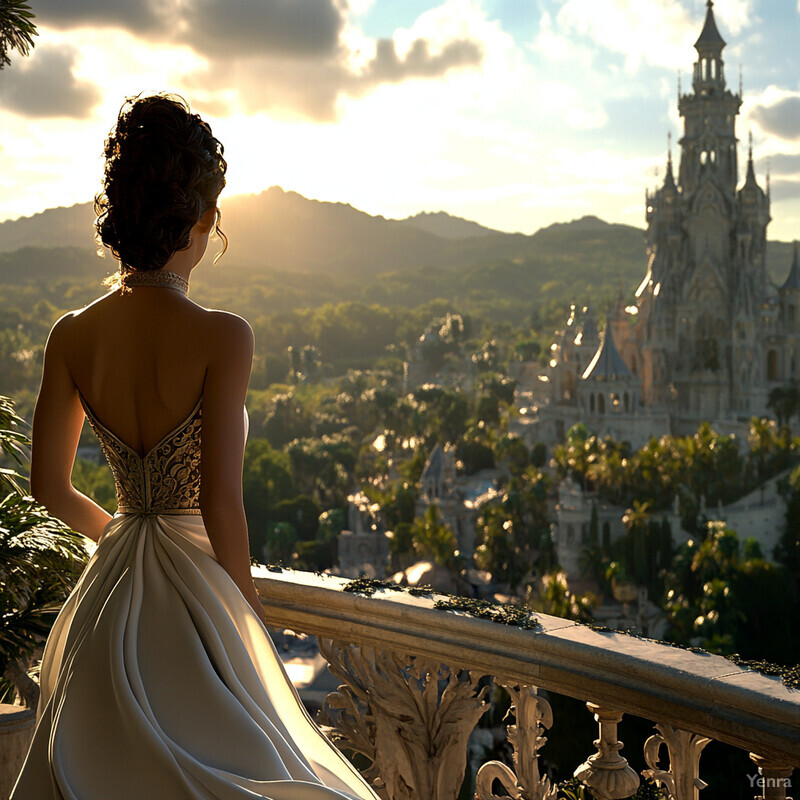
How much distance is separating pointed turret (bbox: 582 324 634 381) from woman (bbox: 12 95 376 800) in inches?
1761

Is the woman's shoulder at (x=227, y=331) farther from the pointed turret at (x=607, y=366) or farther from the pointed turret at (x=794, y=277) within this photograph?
the pointed turret at (x=794, y=277)

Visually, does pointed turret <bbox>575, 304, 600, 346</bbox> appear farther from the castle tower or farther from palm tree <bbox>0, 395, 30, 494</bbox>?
palm tree <bbox>0, 395, 30, 494</bbox>

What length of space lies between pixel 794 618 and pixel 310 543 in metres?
20.3

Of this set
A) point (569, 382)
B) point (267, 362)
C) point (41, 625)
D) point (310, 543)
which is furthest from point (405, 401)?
point (41, 625)

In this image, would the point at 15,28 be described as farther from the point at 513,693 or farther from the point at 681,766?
the point at 681,766

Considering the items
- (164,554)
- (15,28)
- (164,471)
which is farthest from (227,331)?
(15,28)

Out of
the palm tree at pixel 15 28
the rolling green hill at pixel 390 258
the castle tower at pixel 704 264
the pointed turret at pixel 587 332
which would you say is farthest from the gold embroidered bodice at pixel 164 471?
the rolling green hill at pixel 390 258

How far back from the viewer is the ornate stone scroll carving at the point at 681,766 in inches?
87.2

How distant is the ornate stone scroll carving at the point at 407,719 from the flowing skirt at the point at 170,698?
0.60 metres

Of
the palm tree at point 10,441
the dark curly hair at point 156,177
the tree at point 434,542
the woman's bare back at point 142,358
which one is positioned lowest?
the tree at point 434,542

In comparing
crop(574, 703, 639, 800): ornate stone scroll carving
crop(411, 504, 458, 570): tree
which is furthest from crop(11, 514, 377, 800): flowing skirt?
crop(411, 504, 458, 570): tree

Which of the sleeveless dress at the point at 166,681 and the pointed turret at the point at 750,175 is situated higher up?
the pointed turret at the point at 750,175

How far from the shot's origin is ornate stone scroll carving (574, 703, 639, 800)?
2.38 meters

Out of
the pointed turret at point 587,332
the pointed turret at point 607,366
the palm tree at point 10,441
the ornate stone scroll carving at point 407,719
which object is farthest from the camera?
the pointed turret at point 587,332
